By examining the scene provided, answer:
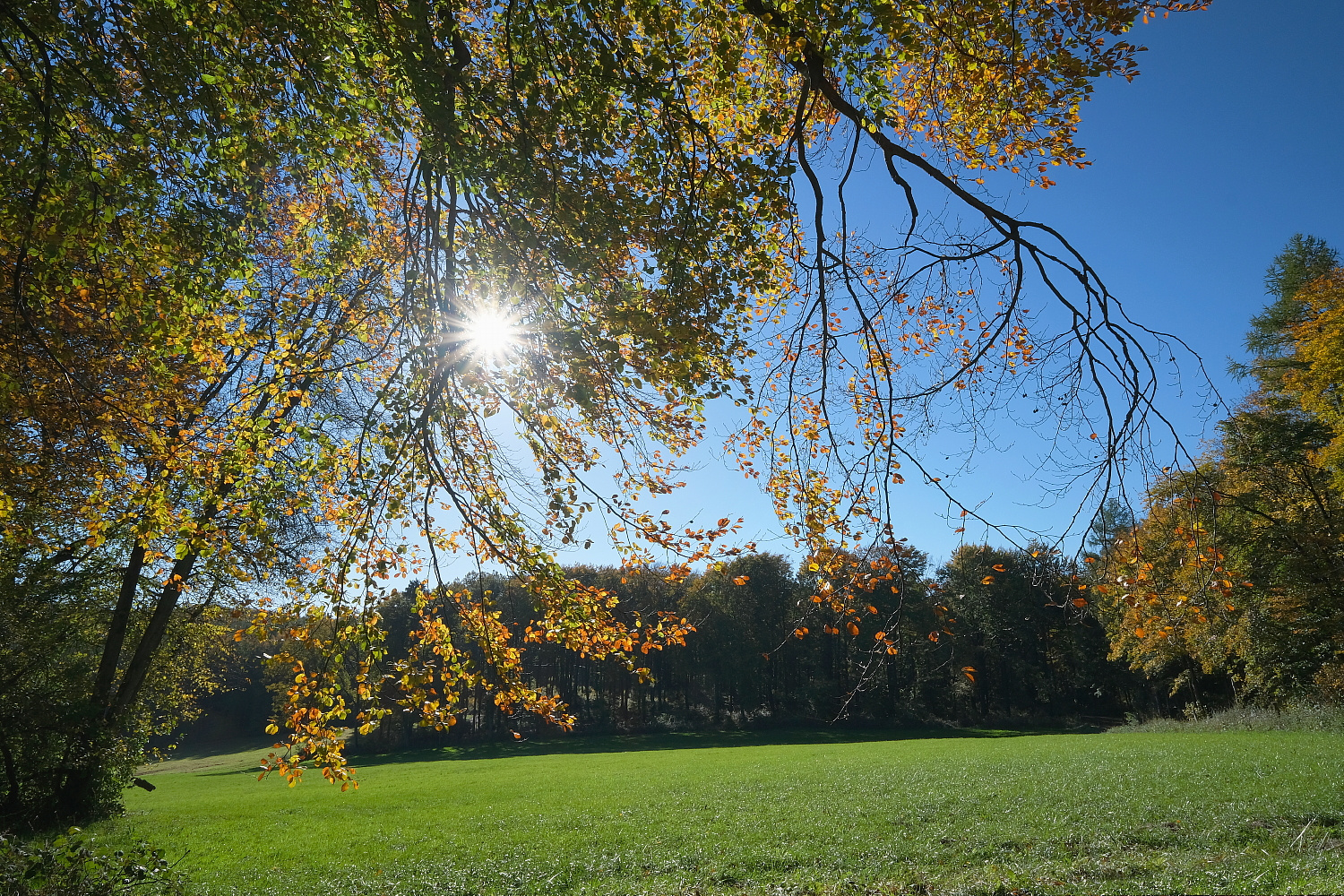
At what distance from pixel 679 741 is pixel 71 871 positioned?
136 ft

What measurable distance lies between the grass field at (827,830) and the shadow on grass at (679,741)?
18.8m

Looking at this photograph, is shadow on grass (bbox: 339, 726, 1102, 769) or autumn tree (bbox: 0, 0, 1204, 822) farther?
shadow on grass (bbox: 339, 726, 1102, 769)

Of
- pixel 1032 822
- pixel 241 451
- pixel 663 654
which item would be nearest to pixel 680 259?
pixel 241 451

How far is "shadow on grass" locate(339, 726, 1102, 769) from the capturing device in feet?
128

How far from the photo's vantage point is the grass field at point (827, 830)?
844cm

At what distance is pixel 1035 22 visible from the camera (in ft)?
18.1

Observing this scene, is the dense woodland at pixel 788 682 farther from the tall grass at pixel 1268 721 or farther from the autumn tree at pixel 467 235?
the autumn tree at pixel 467 235

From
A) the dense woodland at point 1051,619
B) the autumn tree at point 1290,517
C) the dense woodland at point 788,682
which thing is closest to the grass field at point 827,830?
the dense woodland at point 1051,619

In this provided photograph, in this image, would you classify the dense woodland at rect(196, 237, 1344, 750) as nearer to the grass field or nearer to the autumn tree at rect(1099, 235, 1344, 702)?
the autumn tree at rect(1099, 235, 1344, 702)

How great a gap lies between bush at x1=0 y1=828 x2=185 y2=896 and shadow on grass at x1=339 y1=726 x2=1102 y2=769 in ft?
113

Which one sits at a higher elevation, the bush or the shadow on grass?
the bush

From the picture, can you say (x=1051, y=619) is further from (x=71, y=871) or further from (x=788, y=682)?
(x=71, y=871)

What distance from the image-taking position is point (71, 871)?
17.2 feet

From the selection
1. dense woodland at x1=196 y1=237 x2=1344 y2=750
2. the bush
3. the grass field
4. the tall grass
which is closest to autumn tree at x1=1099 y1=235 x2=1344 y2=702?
dense woodland at x1=196 y1=237 x2=1344 y2=750
